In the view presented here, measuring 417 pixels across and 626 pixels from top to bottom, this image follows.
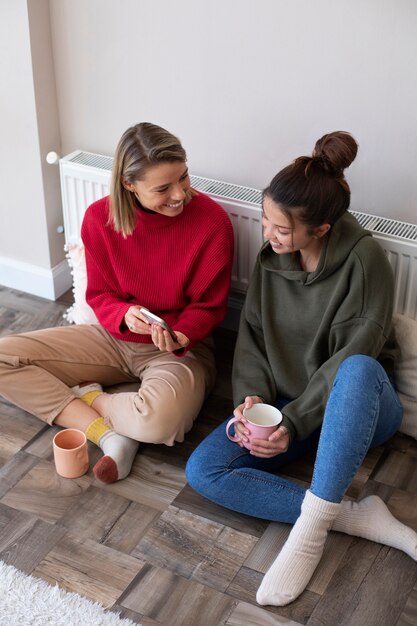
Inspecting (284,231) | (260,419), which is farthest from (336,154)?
(260,419)

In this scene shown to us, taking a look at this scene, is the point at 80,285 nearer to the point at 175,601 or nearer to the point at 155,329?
the point at 155,329

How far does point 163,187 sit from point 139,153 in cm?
10

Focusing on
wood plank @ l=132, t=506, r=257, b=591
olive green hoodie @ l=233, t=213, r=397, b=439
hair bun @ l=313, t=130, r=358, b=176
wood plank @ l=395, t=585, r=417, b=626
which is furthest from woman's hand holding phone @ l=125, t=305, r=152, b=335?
wood plank @ l=395, t=585, r=417, b=626

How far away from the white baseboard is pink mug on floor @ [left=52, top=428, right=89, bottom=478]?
2.70ft

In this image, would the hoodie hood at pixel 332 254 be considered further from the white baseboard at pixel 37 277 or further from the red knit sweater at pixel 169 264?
the white baseboard at pixel 37 277

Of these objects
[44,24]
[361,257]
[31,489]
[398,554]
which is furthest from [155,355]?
[44,24]

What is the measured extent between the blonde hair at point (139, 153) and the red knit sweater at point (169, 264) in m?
0.11

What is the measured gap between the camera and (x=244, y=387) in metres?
2.15

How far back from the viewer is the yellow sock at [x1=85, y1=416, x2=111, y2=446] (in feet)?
7.35

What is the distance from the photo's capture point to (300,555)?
188 cm

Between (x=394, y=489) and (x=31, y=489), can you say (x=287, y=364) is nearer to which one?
(x=394, y=489)

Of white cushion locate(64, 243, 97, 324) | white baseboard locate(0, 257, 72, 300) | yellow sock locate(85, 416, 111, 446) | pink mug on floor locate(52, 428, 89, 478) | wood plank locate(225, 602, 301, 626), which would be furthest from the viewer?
white baseboard locate(0, 257, 72, 300)

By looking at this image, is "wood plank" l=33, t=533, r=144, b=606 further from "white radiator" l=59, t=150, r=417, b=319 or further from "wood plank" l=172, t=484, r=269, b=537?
"white radiator" l=59, t=150, r=417, b=319

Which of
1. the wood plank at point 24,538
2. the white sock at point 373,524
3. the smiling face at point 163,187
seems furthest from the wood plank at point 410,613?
the smiling face at point 163,187
